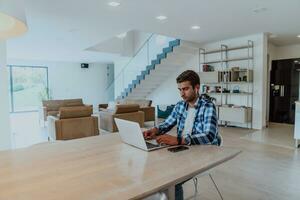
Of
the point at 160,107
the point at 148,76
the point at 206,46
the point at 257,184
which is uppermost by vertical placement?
the point at 206,46

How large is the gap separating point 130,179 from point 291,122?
766 cm

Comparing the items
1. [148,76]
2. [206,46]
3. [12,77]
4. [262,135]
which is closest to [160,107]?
[148,76]

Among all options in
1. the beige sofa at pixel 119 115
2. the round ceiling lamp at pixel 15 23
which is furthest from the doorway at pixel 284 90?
the round ceiling lamp at pixel 15 23

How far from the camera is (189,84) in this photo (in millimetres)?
1897

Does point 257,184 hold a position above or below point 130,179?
below

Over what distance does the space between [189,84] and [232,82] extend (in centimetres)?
514

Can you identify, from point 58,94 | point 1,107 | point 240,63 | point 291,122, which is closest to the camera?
point 1,107

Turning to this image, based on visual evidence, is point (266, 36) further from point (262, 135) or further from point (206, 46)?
point (262, 135)

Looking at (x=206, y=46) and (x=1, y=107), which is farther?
(x=206, y=46)

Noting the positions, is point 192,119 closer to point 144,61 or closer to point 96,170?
point 96,170

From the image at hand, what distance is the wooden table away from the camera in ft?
3.50

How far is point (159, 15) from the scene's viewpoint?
450cm

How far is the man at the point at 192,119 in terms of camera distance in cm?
181

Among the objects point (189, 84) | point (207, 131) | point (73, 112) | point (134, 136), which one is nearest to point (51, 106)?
point (73, 112)
